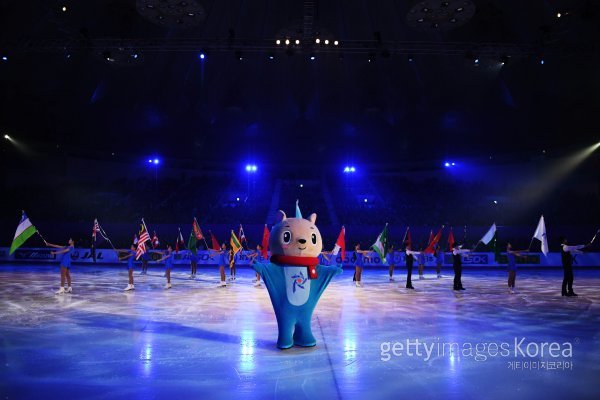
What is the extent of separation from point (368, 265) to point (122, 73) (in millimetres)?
21294

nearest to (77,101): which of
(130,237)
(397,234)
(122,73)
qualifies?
(122,73)

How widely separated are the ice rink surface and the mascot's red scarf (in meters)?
1.26

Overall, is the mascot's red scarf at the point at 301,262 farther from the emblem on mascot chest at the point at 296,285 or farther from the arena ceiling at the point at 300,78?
the arena ceiling at the point at 300,78

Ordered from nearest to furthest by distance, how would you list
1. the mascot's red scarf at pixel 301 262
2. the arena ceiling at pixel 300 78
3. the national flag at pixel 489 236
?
1. the mascot's red scarf at pixel 301 262
2. the national flag at pixel 489 236
3. the arena ceiling at pixel 300 78

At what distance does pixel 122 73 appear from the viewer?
2650 cm

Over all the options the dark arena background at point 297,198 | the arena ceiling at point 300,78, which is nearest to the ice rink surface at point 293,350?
the dark arena background at point 297,198

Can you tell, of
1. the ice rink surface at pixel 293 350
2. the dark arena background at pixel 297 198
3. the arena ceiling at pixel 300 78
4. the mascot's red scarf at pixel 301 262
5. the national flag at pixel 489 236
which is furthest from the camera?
the arena ceiling at pixel 300 78

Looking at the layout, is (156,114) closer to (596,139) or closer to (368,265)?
(368,265)

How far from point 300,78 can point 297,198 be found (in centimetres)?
932

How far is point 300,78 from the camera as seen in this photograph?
100 feet

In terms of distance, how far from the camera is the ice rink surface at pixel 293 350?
4.77 meters

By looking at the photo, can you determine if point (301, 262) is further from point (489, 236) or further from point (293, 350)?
point (489, 236)

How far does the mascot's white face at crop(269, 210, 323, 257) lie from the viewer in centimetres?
662

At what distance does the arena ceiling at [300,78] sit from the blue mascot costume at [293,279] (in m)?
Answer: 12.3
